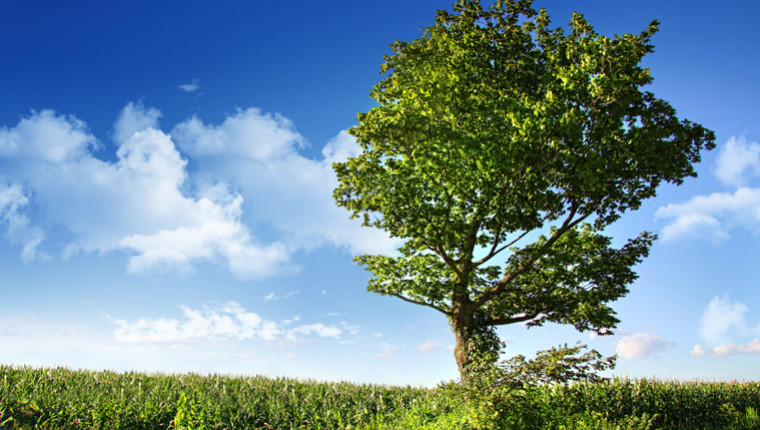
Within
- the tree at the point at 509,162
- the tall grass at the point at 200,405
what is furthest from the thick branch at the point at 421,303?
the tall grass at the point at 200,405

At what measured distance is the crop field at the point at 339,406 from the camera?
35.1ft

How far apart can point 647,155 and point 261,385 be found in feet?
47.0

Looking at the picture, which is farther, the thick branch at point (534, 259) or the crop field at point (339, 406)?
the thick branch at point (534, 259)

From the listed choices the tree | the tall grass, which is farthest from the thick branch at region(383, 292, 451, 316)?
the tall grass

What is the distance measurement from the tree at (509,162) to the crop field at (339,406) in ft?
12.0

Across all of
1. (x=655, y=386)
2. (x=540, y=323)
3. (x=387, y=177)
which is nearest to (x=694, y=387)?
(x=655, y=386)

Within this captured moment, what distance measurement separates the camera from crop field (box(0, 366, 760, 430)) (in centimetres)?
1070

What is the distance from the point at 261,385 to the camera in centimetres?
1534

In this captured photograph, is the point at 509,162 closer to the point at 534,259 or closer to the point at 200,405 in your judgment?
the point at 534,259

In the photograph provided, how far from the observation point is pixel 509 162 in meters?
15.2

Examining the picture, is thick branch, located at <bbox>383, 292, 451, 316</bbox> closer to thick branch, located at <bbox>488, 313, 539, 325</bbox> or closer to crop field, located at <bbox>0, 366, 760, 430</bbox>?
thick branch, located at <bbox>488, 313, 539, 325</bbox>

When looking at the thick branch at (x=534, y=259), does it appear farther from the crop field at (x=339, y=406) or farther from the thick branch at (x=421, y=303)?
the crop field at (x=339, y=406)

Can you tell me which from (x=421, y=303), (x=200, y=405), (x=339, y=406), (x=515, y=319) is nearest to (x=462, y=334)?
(x=421, y=303)

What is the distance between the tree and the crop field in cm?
365
